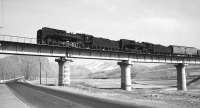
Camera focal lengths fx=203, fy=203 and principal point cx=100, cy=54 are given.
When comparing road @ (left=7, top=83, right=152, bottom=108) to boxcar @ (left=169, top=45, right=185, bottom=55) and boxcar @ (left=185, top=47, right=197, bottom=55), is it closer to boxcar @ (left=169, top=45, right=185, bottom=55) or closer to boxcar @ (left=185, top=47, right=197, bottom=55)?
boxcar @ (left=169, top=45, right=185, bottom=55)

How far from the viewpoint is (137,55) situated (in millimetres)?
50812

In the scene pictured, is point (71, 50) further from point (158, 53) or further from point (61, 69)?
point (158, 53)

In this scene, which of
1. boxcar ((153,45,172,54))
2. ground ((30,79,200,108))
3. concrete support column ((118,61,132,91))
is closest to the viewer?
ground ((30,79,200,108))

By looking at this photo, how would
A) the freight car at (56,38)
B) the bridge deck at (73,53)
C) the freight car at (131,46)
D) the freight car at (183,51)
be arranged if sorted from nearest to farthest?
the bridge deck at (73,53)
the freight car at (56,38)
the freight car at (131,46)
the freight car at (183,51)

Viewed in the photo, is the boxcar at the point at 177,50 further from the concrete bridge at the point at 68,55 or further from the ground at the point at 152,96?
the ground at the point at 152,96

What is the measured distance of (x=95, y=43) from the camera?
4384 centimetres

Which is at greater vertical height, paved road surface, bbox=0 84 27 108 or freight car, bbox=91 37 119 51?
freight car, bbox=91 37 119 51

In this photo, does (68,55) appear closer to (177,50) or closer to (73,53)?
(73,53)

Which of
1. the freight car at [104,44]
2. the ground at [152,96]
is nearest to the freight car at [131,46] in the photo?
the freight car at [104,44]

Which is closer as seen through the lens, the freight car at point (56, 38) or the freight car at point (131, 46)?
the freight car at point (56, 38)

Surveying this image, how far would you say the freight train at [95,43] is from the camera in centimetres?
3922

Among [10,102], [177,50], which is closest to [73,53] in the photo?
[10,102]

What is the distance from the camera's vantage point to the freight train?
129 ft

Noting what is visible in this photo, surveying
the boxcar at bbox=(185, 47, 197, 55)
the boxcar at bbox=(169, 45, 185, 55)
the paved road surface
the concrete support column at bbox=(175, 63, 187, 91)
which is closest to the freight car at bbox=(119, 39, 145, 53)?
the boxcar at bbox=(169, 45, 185, 55)
